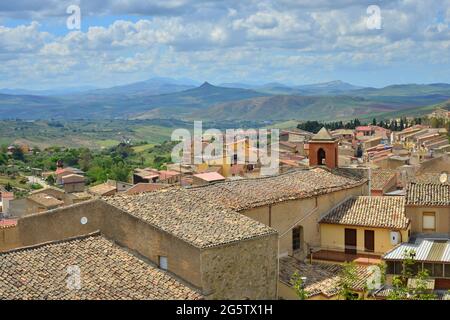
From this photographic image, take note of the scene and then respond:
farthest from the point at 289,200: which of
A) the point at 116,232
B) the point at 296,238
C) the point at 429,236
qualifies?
the point at 116,232

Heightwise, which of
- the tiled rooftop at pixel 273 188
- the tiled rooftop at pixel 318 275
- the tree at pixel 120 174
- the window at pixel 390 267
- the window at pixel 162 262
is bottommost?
the tree at pixel 120 174

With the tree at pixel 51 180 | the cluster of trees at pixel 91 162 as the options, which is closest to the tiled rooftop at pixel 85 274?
the cluster of trees at pixel 91 162

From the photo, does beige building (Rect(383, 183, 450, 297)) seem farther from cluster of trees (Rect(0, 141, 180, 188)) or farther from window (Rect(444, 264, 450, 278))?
cluster of trees (Rect(0, 141, 180, 188))

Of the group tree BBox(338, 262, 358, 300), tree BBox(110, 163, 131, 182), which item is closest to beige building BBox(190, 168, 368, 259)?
tree BBox(338, 262, 358, 300)

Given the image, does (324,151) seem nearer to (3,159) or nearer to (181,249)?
(181,249)

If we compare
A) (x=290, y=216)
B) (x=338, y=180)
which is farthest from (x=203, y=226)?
(x=338, y=180)

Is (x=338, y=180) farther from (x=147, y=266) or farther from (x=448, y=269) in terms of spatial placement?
(x=147, y=266)

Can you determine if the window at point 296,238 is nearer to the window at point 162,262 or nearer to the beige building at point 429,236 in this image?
the beige building at point 429,236
